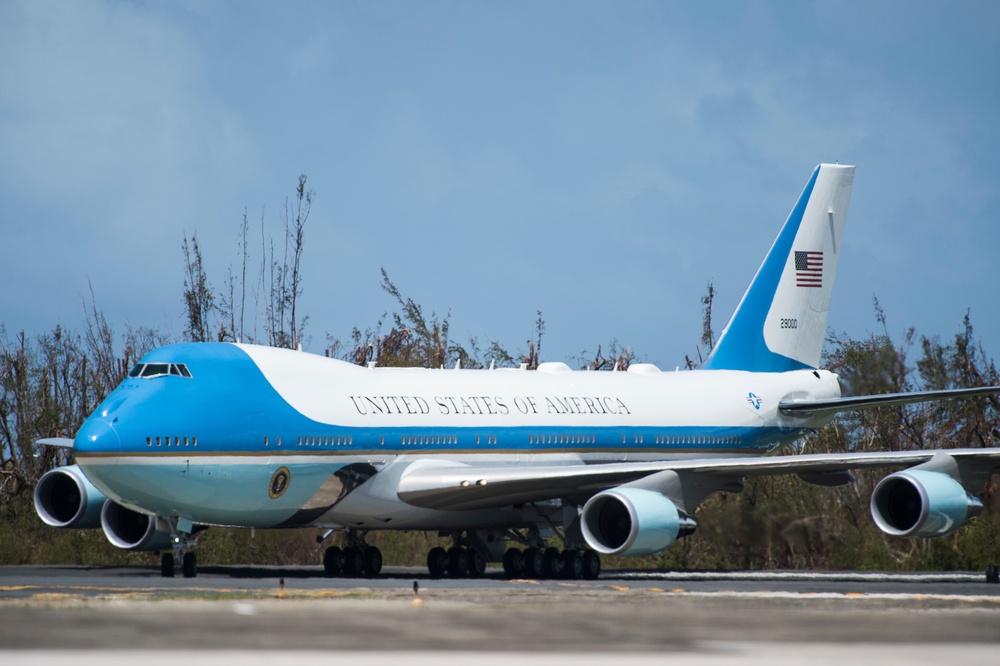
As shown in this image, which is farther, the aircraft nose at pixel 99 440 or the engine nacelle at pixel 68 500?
the engine nacelle at pixel 68 500

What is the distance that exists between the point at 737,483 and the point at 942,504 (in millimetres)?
4697

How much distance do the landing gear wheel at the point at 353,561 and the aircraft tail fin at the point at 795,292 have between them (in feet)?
31.8

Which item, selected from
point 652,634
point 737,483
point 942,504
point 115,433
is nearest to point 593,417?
point 737,483

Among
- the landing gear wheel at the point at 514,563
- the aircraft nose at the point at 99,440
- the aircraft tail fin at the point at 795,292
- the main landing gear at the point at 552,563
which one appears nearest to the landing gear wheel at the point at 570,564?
the main landing gear at the point at 552,563

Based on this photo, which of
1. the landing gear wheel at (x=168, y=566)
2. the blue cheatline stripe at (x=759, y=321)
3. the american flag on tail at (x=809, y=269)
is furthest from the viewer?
the american flag on tail at (x=809, y=269)

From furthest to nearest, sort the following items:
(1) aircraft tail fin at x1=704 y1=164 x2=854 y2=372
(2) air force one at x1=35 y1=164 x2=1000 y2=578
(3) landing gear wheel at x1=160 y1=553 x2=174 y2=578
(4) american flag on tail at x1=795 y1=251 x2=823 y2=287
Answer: (4) american flag on tail at x1=795 y1=251 x2=823 y2=287
(1) aircraft tail fin at x1=704 y1=164 x2=854 y2=372
(3) landing gear wheel at x1=160 y1=553 x2=174 y2=578
(2) air force one at x1=35 y1=164 x2=1000 y2=578

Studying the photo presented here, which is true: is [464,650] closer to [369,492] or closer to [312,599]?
[312,599]

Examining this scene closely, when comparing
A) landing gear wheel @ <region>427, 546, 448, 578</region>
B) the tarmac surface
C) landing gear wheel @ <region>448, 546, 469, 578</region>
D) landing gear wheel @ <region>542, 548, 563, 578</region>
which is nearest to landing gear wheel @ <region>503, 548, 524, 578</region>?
landing gear wheel @ <region>542, 548, 563, 578</region>

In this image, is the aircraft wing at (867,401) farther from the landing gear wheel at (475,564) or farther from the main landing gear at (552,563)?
the landing gear wheel at (475,564)

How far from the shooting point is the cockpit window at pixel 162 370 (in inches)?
936

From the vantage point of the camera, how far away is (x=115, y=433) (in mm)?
22828

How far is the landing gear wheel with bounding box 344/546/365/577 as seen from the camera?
2706 cm

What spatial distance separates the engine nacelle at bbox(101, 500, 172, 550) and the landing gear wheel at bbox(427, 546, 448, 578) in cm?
474

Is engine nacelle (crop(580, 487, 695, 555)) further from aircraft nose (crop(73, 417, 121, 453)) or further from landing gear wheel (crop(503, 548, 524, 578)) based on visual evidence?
aircraft nose (crop(73, 417, 121, 453))
